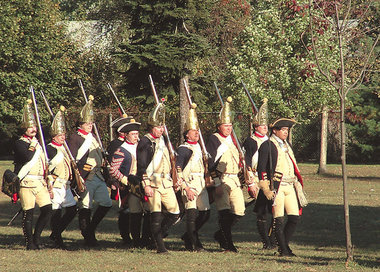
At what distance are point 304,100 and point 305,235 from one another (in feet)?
46.1

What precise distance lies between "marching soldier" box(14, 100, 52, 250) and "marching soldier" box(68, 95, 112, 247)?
2.48 feet

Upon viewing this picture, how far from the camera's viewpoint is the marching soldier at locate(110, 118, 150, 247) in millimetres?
11281

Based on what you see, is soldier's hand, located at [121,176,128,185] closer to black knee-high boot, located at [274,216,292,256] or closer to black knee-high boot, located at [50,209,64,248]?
black knee-high boot, located at [50,209,64,248]

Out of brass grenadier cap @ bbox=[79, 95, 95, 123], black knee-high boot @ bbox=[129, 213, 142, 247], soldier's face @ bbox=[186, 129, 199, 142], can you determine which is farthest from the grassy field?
brass grenadier cap @ bbox=[79, 95, 95, 123]

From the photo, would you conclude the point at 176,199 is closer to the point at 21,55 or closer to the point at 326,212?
the point at 326,212

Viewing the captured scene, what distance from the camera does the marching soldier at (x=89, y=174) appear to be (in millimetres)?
11734

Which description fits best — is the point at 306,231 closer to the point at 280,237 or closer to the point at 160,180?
the point at 280,237

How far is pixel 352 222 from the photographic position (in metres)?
14.5

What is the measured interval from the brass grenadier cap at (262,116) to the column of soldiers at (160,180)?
2 centimetres

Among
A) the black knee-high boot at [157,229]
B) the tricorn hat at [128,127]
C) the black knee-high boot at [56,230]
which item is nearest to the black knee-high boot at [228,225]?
the black knee-high boot at [157,229]

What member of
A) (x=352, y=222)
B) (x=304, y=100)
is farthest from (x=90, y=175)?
(x=304, y=100)

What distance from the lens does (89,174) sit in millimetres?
11852

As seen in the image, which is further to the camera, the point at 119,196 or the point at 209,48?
the point at 209,48

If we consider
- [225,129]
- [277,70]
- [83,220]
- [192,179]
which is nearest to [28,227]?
[83,220]
